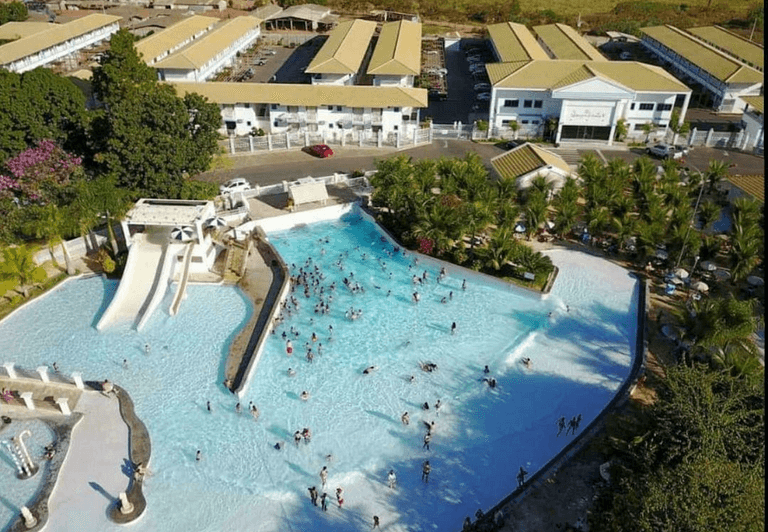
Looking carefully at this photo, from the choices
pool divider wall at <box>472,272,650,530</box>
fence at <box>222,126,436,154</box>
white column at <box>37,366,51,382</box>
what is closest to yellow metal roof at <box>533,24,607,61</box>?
fence at <box>222,126,436,154</box>

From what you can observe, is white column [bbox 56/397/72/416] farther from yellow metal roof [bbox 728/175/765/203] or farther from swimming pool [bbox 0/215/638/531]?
yellow metal roof [bbox 728/175/765/203]

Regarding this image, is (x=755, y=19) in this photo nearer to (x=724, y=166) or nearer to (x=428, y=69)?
(x=428, y=69)

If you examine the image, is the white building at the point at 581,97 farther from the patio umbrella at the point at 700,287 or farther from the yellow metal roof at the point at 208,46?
the yellow metal roof at the point at 208,46

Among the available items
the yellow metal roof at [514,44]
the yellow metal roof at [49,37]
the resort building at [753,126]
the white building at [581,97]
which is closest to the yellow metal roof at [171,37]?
the yellow metal roof at [49,37]

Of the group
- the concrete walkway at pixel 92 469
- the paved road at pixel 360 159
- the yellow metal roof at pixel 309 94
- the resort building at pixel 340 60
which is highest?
the resort building at pixel 340 60

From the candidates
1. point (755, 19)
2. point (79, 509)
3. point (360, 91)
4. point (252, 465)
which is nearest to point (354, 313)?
point (252, 465)

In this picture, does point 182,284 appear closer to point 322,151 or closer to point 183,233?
point 183,233
